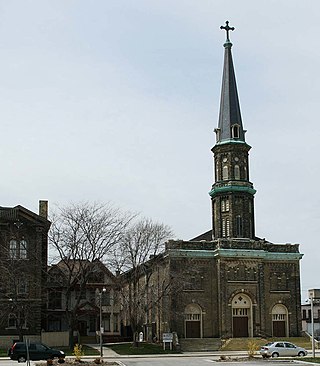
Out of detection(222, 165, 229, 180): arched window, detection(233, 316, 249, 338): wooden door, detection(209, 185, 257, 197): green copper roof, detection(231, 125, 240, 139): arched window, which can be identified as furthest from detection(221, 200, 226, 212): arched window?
detection(233, 316, 249, 338): wooden door

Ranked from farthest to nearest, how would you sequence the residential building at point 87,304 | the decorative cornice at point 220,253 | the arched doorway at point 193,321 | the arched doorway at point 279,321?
Answer: the arched doorway at point 279,321 → the decorative cornice at point 220,253 → the arched doorway at point 193,321 → the residential building at point 87,304

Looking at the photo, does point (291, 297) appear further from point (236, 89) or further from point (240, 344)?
point (236, 89)

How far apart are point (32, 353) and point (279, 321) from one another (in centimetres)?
3394

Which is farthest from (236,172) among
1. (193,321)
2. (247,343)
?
(247,343)

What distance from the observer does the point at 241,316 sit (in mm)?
72625

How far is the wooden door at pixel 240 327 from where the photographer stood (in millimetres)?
71938

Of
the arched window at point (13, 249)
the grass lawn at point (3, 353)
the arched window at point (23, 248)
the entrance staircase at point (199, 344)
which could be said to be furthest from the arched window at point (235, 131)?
the grass lawn at point (3, 353)

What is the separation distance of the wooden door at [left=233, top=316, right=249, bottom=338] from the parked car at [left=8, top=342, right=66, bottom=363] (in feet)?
90.9

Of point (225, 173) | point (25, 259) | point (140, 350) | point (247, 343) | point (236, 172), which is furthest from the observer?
point (225, 173)

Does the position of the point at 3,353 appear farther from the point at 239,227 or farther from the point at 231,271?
the point at 239,227

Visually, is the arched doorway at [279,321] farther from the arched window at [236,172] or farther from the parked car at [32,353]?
the parked car at [32,353]

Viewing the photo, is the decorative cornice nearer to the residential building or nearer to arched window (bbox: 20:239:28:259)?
the residential building

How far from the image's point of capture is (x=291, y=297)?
75062 millimetres

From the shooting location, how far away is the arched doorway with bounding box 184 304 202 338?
236ft
